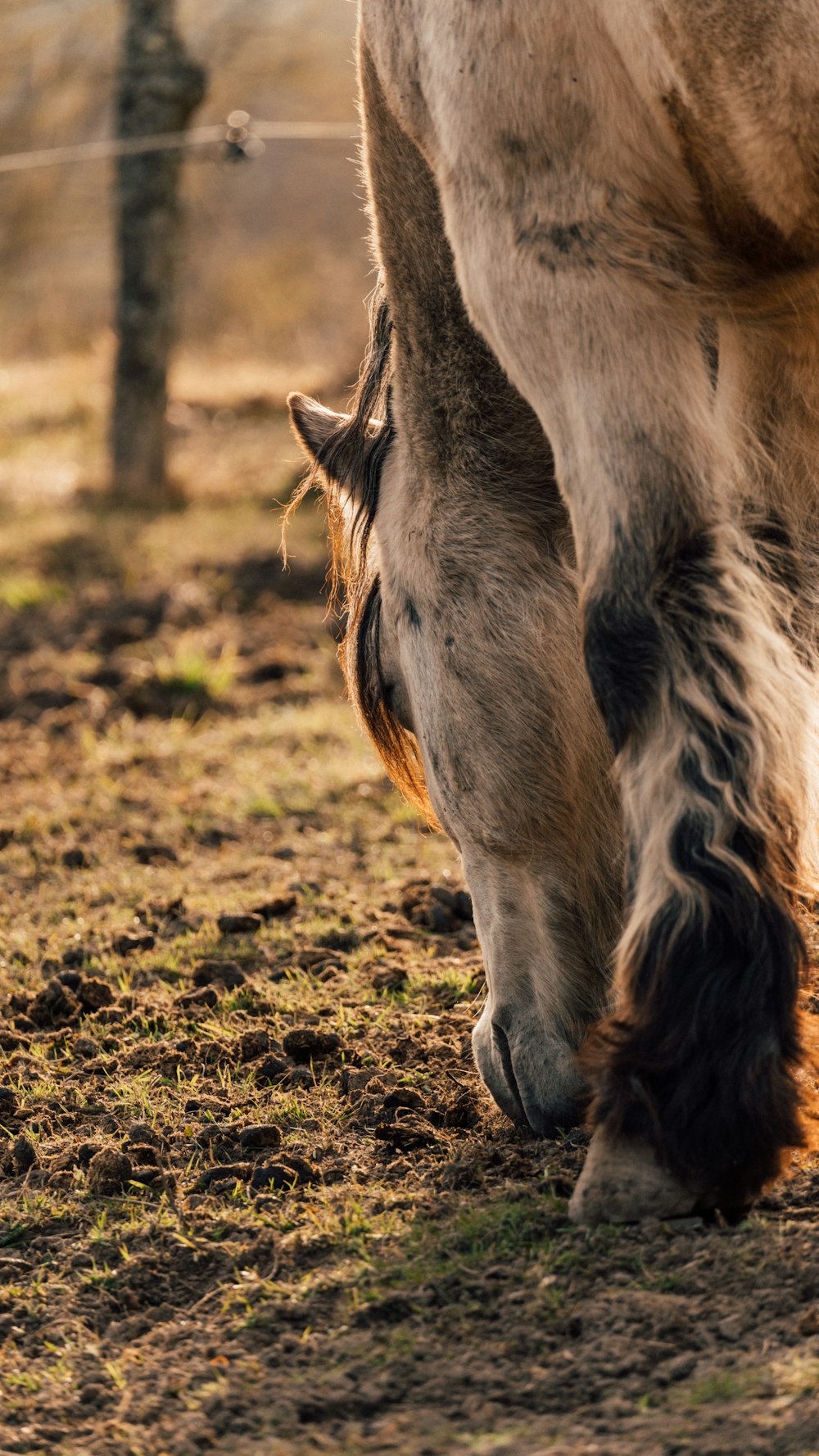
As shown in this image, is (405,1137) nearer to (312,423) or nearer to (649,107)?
(312,423)

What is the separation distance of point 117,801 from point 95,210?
16153 millimetres

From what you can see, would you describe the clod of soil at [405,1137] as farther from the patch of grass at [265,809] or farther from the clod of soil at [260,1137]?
the patch of grass at [265,809]

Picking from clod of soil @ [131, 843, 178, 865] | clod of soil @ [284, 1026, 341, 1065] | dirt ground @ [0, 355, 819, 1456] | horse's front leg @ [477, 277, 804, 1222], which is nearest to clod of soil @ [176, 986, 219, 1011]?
dirt ground @ [0, 355, 819, 1456]

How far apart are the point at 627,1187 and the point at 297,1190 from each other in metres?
0.66

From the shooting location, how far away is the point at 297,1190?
250cm

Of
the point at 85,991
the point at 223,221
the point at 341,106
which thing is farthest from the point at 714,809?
the point at 341,106

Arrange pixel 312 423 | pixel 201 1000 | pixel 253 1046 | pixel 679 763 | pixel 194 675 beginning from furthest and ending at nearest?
pixel 194 675 → pixel 201 1000 → pixel 312 423 → pixel 253 1046 → pixel 679 763

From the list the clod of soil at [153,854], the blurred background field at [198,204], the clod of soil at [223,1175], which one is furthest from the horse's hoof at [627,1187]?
the blurred background field at [198,204]

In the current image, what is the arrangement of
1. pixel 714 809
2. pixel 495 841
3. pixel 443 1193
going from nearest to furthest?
pixel 714 809 < pixel 443 1193 < pixel 495 841

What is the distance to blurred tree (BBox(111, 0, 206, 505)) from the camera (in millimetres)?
9375

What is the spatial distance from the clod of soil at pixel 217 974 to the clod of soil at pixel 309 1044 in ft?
1.60

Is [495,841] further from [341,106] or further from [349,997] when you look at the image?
[341,106]

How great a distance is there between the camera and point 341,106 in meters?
20.3

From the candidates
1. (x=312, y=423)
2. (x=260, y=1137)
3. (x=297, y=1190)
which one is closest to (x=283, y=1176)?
(x=297, y=1190)
